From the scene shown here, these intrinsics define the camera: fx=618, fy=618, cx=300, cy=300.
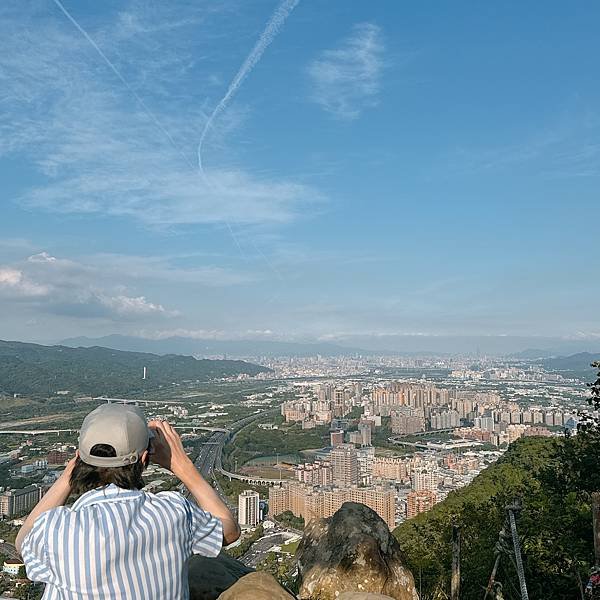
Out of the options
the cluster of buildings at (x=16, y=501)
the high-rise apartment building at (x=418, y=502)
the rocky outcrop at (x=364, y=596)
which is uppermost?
the rocky outcrop at (x=364, y=596)

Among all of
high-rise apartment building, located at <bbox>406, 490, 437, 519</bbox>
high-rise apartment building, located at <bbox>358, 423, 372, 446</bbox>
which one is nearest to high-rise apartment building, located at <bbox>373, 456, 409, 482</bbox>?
high-rise apartment building, located at <bbox>406, 490, 437, 519</bbox>

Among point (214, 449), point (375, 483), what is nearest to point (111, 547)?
point (375, 483)

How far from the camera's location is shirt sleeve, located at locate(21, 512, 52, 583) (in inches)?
42.0

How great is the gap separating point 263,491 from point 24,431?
16.1 metres

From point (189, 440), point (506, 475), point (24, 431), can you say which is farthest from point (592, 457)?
point (24, 431)

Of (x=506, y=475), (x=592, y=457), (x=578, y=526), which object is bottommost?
(x=506, y=475)

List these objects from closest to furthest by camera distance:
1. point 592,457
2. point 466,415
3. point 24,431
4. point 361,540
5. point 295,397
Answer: point 361,540, point 592,457, point 24,431, point 466,415, point 295,397

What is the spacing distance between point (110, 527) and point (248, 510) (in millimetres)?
18609

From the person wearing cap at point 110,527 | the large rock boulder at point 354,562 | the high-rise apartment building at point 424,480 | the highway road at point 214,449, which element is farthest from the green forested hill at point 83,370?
the person wearing cap at point 110,527

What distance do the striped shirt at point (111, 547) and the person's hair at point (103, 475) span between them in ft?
0.05

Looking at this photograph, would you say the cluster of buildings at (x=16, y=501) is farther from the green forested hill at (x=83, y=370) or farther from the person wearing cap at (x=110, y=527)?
the green forested hill at (x=83, y=370)

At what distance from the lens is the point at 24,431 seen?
107 feet

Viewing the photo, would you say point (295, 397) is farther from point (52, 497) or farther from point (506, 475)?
point (52, 497)

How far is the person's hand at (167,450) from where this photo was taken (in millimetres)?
1245
